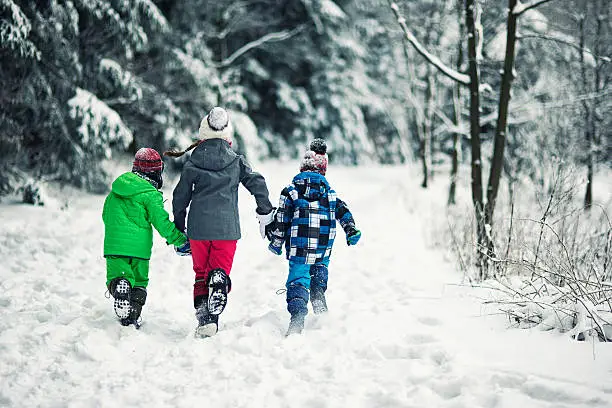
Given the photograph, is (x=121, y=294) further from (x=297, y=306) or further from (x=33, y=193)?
(x=33, y=193)

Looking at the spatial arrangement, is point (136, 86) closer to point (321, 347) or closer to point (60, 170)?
point (60, 170)

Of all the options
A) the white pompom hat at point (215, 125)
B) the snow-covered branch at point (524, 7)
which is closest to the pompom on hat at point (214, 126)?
the white pompom hat at point (215, 125)

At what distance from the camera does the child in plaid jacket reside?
3.75 meters

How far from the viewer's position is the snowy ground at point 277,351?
272 cm

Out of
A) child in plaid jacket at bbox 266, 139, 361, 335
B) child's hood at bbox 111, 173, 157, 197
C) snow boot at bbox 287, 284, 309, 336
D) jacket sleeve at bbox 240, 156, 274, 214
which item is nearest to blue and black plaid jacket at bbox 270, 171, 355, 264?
child in plaid jacket at bbox 266, 139, 361, 335

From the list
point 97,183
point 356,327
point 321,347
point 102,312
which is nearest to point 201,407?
point 321,347

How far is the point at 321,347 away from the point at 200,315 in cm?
100

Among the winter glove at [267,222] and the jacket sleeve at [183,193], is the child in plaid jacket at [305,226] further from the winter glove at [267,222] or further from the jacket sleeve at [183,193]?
the jacket sleeve at [183,193]

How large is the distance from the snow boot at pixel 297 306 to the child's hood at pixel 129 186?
1.42 meters

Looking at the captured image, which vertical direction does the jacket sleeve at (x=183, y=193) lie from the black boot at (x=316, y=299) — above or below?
above

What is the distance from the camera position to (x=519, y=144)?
49.1 ft

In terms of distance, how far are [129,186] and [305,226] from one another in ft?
4.69

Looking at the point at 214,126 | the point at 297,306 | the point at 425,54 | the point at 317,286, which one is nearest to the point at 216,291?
the point at 297,306

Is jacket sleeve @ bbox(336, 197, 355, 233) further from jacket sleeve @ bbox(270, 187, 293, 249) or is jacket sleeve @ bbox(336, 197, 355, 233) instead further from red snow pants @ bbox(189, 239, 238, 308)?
red snow pants @ bbox(189, 239, 238, 308)
